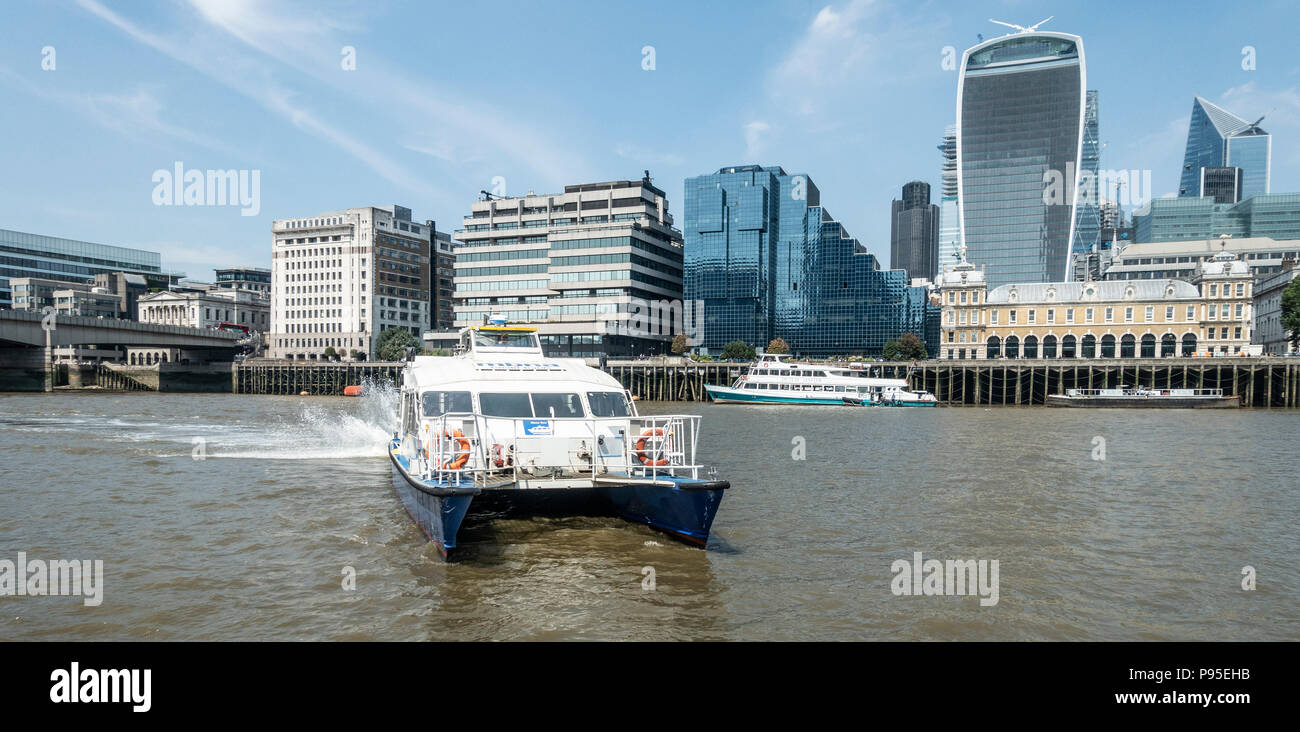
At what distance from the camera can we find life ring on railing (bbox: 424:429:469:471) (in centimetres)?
1326

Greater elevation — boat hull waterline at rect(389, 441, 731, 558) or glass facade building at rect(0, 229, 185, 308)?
glass facade building at rect(0, 229, 185, 308)

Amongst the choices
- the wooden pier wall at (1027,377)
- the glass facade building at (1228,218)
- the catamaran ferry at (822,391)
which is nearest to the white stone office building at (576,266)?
the wooden pier wall at (1027,377)

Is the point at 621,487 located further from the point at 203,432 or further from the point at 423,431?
the point at 203,432

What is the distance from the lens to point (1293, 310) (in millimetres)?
80125

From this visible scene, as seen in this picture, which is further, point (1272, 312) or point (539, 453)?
point (1272, 312)

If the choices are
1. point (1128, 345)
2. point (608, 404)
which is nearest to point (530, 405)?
point (608, 404)

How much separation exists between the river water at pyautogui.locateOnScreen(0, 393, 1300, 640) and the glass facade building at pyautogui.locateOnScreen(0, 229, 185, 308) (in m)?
153

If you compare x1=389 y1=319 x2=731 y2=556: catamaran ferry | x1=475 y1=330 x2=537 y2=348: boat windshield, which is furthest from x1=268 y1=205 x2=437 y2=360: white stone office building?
x1=389 y1=319 x2=731 y2=556: catamaran ferry

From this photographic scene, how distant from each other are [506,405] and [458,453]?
10.0 ft

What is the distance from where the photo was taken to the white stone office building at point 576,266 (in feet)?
365

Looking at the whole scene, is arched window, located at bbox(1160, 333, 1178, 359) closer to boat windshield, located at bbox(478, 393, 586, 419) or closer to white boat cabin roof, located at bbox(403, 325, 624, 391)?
white boat cabin roof, located at bbox(403, 325, 624, 391)

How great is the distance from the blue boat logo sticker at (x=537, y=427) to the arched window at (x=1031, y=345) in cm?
10360

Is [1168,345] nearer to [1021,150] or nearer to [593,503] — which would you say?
[1021,150]

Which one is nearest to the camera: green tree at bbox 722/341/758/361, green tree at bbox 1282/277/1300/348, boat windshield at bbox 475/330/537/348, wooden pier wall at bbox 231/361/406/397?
boat windshield at bbox 475/330/537/348
